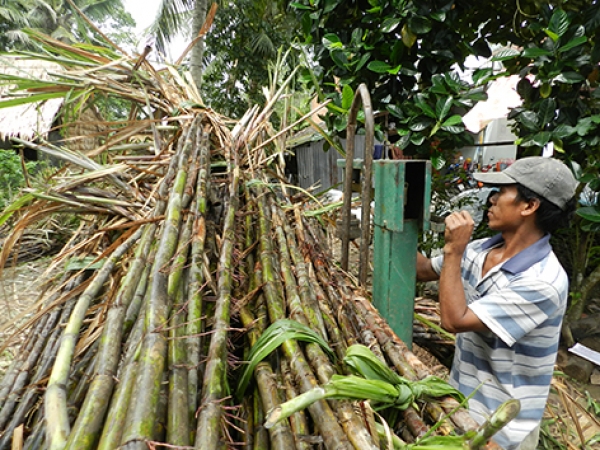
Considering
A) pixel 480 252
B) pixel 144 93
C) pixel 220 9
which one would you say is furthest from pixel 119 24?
pixel 480 252

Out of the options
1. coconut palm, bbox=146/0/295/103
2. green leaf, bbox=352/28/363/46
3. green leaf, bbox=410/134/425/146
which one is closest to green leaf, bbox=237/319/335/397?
green leaf, bbox=410/134/425/146

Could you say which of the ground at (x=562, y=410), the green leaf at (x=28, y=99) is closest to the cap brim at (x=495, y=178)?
the ground at (x=562, y=410)

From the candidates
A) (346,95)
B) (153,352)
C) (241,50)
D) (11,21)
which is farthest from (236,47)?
(11,21)

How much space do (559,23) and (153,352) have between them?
2.44m

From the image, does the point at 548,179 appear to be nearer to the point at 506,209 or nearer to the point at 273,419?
the point at 506,209

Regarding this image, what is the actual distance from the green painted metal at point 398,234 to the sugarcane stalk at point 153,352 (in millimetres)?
869

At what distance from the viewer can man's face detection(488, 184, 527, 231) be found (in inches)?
57.1

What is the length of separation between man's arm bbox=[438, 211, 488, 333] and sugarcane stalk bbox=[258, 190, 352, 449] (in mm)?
723

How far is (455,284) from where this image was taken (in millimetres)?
1436

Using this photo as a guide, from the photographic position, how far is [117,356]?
30.3 inches

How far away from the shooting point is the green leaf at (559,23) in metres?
1.84

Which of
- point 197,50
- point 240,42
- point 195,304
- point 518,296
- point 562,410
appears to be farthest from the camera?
point 240,42

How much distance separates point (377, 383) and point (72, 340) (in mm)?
703

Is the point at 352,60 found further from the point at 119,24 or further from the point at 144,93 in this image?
the point at 119,24
